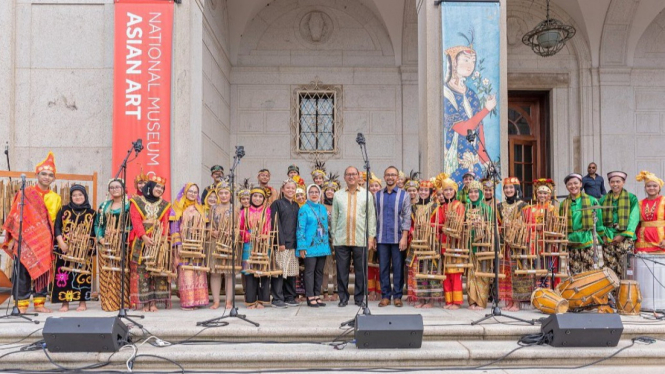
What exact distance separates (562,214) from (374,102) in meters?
6.82

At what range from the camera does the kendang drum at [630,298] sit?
6.55 metres

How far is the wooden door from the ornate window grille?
3899 mm

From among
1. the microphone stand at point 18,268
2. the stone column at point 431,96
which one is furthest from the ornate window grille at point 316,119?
the microphone stand at point 18,268

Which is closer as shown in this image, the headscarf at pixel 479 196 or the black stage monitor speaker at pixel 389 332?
the black stage monitor speaker at pixel 389 332

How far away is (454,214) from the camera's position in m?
6.90

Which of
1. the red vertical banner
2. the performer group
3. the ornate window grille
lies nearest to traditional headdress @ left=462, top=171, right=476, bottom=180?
the performer group

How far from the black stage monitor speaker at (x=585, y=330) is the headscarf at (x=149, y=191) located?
441 centimetres

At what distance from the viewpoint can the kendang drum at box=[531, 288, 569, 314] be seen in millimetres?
6215

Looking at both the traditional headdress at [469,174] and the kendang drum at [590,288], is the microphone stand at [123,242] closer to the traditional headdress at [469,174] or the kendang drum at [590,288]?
the traditional headdress at [469,174]

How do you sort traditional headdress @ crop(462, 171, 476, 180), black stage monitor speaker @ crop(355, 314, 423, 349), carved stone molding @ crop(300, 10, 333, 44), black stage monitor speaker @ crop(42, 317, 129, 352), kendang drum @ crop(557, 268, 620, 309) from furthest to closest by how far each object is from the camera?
1. carved stone molding @ crop(300, 10, 333, 44)
2. traditional headdress @ crop(462, 171, 476, 180)
3. kendang drum @ crop(557, 268, 620, 309)
4. black stage monitor speaker @ crop(355, 314, 423, 349)
5. black stage monitor speaker @ crop(42, 317, 129, 352)

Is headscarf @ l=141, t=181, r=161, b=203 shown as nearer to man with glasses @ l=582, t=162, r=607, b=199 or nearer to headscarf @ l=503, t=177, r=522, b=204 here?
headscarf @ l=503, t=177, r=522, b=204

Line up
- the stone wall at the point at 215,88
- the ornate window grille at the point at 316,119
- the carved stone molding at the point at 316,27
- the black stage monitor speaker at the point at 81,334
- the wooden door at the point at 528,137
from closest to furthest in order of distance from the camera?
the black stage monitor speaker at the point at 81,334
the stone wall at the point at 215,88
the ornate window grille at the point at 316,119
the carved stone molding at the point at 316,27
the wooden door at the point at 528,137

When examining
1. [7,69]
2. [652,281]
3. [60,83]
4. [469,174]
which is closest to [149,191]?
[60,83]

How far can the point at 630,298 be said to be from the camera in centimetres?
654
